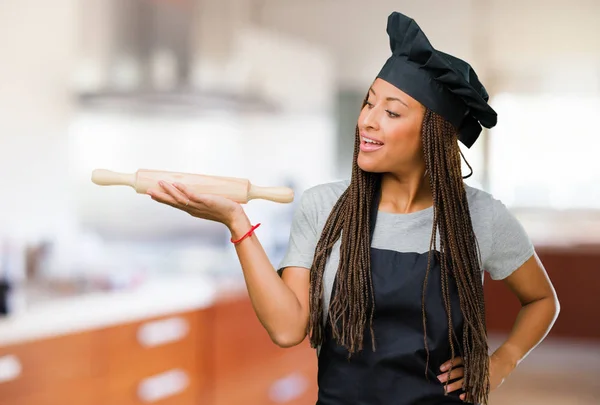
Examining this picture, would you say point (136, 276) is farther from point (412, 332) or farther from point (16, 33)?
point (412, 332)

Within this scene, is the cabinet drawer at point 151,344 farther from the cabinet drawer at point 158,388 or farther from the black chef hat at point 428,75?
the black chef hat at point 428,75

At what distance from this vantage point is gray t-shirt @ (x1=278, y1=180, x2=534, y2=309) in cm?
148

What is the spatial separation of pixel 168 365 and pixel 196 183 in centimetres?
211

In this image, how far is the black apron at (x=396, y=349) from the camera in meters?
1.43

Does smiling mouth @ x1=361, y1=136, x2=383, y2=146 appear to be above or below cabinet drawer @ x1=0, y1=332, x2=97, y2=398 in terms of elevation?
above

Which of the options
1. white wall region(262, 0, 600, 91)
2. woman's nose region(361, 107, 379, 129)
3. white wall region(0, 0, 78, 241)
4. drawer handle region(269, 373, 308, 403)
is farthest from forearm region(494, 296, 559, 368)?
white wall region(262, 0, 600, 91)

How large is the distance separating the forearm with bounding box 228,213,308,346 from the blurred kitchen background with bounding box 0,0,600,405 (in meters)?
1.59

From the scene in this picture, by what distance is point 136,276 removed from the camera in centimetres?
330

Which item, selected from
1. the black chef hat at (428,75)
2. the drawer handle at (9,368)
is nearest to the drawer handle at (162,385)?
the drawer handle at (9,368)

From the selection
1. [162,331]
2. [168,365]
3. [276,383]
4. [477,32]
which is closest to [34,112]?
[162,331]

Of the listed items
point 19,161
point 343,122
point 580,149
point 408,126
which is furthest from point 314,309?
point 580,149

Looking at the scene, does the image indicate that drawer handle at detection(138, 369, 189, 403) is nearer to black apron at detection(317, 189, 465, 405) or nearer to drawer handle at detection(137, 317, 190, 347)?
drawer handle at detection(137, 317, 190, 347)

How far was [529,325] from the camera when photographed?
1.67 metres

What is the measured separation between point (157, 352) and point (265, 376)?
1.95ft
